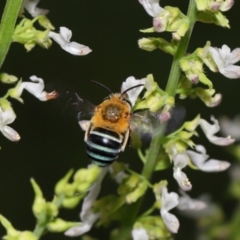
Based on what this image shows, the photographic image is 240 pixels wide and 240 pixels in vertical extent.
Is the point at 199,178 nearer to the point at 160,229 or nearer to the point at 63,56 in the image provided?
the point at 63,56

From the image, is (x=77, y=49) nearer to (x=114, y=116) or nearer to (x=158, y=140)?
(x=114, y=116)

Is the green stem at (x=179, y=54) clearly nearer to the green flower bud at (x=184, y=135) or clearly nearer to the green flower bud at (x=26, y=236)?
the green flower bud at (x=184, y=135)

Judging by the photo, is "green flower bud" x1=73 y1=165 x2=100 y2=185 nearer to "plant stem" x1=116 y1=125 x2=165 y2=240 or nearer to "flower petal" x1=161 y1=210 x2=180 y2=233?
"plant stem" x1=116 y1=125 x2=165 y2=240

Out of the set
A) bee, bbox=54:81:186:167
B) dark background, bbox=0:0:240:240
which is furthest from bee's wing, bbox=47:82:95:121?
dark background, bbox=0:0:240:240

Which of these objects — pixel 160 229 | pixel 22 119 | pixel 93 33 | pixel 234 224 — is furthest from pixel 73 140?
pixel 160 229

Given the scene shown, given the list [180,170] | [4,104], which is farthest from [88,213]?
[4,104]

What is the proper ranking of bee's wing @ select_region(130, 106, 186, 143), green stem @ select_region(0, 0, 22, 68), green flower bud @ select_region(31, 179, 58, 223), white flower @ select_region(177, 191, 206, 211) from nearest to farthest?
1. green stem @ select_region(0, 0, 22, 68)
2. green flower bud @ select_region(31, 179, 58, 223)
3. bee's wing @ select_region(130, 106, 186, 143)
4. white flower @ select_region(177, 191, 206, 211)

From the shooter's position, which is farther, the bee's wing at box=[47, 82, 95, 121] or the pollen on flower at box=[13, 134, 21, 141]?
the bee's wing at box=[47, 82, 95, 121]
